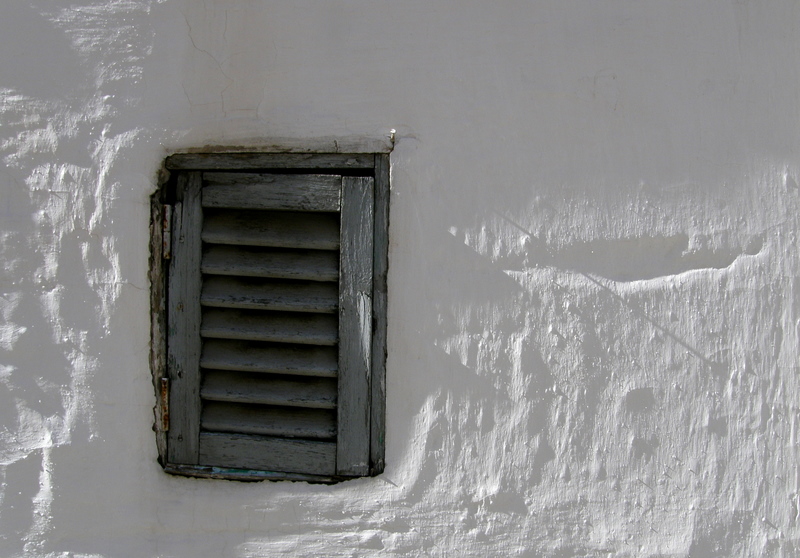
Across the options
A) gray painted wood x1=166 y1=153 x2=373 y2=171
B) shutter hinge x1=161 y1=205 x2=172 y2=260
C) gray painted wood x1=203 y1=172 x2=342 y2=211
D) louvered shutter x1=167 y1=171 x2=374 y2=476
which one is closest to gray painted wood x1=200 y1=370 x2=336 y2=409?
louvered shutter x1=167 y1=171 x2=374 y2=476

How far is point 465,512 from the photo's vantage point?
191 centimetres

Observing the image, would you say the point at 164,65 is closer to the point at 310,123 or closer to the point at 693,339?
the point at 310,123

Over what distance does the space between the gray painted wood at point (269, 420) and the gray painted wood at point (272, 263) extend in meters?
0.39

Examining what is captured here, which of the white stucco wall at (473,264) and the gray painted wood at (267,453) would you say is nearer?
the white stucco wall at (473,264)

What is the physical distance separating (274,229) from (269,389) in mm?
467

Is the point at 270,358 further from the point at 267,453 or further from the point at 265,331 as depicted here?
the point at 267,453

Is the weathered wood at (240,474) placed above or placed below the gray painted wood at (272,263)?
below

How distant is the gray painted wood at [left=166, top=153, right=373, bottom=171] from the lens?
6.36 ft

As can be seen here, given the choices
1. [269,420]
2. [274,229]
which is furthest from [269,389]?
[274,229]

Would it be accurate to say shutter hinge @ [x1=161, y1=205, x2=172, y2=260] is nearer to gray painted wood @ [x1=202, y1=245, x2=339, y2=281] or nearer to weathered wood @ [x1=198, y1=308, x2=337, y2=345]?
gray painted wood @ [x1=202, y1=245, x2=339, y2=281]

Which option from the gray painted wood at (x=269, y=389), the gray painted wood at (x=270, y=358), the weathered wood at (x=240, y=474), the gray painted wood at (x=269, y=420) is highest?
Result: the gray painted wood at (x=270, y=358)

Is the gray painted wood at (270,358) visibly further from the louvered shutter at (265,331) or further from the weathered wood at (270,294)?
the weathered wood at (270,294)

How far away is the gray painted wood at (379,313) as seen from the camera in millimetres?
1914

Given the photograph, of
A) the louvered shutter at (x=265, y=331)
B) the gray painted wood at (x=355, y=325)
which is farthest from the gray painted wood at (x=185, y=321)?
the gray painted wood at (x=355, y=325)
